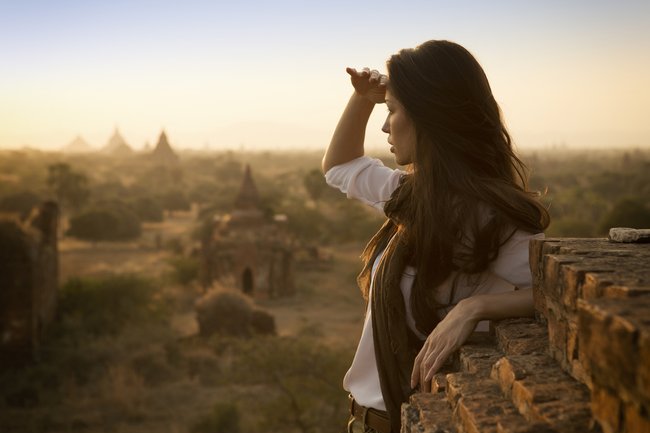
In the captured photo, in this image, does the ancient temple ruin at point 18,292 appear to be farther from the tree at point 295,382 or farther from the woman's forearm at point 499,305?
the woman's forearm at point 499,305

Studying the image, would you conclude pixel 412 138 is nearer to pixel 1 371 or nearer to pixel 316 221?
pixel 1 371

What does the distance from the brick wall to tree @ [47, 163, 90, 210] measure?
38.8 m

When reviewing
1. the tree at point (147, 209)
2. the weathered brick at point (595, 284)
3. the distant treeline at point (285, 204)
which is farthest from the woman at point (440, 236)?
the tree at point (147, 209)

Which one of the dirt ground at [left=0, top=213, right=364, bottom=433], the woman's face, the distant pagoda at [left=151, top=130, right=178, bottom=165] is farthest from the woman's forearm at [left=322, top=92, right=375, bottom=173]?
the distant pagoda at [left=151, top=130, right=178, bottom=165]

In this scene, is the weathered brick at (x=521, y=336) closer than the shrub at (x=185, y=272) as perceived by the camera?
Yes

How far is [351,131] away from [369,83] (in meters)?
0.22

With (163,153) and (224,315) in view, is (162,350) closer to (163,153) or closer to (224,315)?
(224,315)

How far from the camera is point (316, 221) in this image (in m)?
32.0

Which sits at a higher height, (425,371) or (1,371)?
(425,371)

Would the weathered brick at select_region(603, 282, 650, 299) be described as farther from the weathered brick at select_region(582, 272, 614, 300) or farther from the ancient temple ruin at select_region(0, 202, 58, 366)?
the ancient temple ruin at select_region(0, 202, 58, 366)

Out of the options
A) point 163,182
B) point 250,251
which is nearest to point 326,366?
point 250,251

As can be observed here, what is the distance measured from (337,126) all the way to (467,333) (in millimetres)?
1177

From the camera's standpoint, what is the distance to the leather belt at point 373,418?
7.20 feet

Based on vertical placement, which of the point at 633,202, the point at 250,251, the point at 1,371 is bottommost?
the point at 1,371
